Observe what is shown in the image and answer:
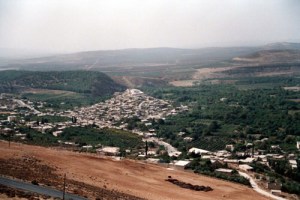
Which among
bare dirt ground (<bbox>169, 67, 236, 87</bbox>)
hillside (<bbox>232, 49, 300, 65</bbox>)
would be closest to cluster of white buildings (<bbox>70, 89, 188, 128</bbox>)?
bare dirt ground (<bbox>169, 67, 236, 87</bbox>)

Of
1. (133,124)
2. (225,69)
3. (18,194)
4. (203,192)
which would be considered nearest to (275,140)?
(133,124)

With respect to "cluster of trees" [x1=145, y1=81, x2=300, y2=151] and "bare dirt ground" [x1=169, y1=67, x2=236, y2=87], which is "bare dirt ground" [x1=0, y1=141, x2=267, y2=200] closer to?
"cluster of trees" [x1=145, y1=81, x2=300, y2=151]

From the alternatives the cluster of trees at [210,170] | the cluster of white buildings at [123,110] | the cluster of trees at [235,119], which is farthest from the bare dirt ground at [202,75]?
the cluster of trees at [210,170]

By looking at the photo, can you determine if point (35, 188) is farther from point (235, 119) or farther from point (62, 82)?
point (62, 82)

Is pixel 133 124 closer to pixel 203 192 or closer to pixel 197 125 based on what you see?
pixel 197 125

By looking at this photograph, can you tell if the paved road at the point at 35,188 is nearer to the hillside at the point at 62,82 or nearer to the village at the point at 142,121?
the village at the point at 142,121

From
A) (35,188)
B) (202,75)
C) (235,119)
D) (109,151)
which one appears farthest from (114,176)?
(202,75)

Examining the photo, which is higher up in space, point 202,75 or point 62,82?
point 62,82
